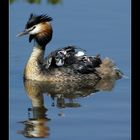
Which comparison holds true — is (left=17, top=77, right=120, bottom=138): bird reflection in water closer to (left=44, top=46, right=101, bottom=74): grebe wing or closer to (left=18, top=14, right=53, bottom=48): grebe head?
(left=44, top=46, right=101, bottom=74): grebe wing

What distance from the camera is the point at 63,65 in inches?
291

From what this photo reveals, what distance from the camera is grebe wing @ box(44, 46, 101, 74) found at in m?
7.29

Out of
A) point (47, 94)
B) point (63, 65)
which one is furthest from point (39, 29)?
point (47, 94)

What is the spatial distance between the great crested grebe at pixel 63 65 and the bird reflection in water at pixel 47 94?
0.35 feet

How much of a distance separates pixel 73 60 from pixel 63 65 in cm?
12

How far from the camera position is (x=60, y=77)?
727cm

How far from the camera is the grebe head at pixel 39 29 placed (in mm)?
7195

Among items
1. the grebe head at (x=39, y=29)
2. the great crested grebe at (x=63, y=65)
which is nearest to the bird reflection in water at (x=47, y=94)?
the great crested grebe at (x=63, y=65)

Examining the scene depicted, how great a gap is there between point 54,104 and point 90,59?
137 cm

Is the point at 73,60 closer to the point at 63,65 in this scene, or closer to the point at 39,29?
the point at 63,65

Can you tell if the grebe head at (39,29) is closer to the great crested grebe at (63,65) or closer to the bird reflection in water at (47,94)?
the great crested grebe at (63,65)
